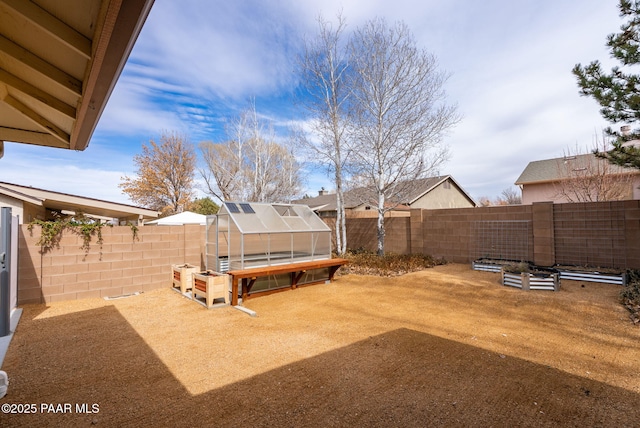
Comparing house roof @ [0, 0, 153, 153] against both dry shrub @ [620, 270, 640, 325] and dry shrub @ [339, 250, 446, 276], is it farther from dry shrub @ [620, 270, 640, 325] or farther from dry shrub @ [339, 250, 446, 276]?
dry shrub @ [339, 250, 446, 276]

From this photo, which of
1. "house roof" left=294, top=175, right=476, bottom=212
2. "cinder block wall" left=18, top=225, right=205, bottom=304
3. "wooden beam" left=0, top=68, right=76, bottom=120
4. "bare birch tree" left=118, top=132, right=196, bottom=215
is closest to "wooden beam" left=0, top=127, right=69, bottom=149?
"wooden beam" left=0, top=68, right=76, bottom=120

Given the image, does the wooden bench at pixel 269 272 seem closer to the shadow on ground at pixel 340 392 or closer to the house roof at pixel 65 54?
the shadow on ground at pixel 340 392

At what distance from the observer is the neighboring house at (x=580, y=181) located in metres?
13.6

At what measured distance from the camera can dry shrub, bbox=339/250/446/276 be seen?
9.80 meters

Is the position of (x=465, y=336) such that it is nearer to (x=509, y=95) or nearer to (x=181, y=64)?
(x=509, y=95)

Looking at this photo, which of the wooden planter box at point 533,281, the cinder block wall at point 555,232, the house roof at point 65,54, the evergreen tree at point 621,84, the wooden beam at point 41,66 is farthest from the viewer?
the cinder block wall at point 555,232

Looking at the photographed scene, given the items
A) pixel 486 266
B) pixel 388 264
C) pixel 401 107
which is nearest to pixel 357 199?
pixel 401 107

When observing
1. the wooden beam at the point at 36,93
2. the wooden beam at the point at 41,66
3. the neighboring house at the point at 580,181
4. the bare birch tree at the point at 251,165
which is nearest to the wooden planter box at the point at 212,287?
the wooden beam at the point at 36,93

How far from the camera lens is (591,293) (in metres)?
6.70

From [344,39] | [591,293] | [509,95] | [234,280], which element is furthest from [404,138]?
[234,280]

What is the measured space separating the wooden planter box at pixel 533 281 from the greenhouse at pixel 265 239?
189 inches

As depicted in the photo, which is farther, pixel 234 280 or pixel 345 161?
pixel 345 161

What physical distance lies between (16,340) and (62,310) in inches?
66.1

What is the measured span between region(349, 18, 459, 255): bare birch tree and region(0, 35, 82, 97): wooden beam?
1054 centimetres
